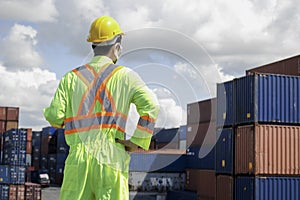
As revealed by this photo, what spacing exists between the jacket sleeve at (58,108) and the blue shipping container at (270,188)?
18.6 m

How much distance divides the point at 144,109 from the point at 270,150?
1926cm

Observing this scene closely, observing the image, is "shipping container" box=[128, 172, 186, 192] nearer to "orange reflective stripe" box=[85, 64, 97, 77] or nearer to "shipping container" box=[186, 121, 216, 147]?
"shipping container" box=[186, 121, 216, 147]

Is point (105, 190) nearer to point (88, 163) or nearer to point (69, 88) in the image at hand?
point (88, 163)

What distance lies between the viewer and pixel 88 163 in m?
3.50

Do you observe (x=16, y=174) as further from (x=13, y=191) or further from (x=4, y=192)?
(x=4, y=192)

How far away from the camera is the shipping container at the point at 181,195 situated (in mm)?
37062

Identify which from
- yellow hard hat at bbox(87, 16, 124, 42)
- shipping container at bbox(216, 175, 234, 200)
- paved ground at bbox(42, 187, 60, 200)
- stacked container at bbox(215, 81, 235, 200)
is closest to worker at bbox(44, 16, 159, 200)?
yellow hard hat at bbox(87, 16, 124, 42)

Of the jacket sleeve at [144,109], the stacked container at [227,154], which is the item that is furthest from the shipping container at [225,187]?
the jacket sleeve at [144,109]

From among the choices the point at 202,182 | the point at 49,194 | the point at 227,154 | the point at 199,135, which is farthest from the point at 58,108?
the point at 49,194

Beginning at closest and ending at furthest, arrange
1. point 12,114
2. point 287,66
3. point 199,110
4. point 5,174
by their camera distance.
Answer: point 199,110
point 287,66
point 5,174
point 12,114

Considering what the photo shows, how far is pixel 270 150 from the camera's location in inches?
861

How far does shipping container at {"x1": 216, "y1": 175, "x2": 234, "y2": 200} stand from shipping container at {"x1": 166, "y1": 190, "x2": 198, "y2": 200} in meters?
11.5

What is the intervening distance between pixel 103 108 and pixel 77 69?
36 cm

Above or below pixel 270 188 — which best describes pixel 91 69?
above
